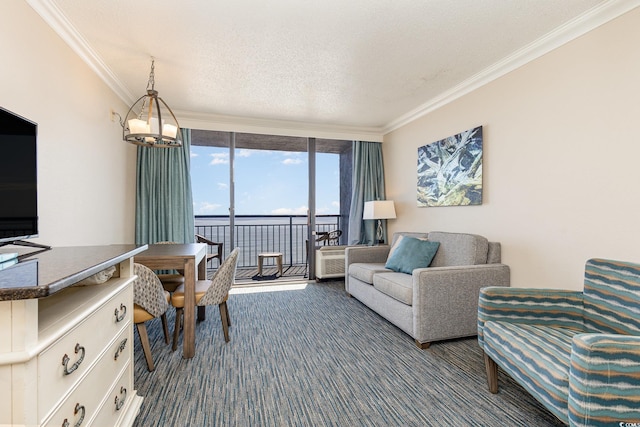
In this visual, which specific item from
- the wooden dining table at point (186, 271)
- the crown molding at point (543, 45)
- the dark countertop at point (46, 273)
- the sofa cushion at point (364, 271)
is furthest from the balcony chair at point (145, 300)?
the crown molding at point (543, 45)

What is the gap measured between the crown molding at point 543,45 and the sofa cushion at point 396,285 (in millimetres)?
2176

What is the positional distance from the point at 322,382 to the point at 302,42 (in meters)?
2.60

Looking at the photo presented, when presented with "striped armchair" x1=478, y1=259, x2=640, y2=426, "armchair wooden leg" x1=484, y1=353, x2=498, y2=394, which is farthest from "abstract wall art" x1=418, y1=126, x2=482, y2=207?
"armchair wooden leg" x1=484, y1=353, x2=498, y2=394

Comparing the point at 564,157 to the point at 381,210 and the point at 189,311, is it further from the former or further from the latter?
the point at 189,311

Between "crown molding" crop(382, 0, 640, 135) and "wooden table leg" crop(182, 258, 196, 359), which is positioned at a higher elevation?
"crown molding" crop(382, 0, 640, 135)

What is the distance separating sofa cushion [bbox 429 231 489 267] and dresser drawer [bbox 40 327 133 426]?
2739 millimetres

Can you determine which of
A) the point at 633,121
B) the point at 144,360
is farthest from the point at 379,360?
the point at 633,121

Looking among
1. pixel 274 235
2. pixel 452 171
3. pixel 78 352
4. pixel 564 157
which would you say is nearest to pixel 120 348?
pixel 78 352

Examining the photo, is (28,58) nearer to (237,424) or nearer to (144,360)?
(144,360)

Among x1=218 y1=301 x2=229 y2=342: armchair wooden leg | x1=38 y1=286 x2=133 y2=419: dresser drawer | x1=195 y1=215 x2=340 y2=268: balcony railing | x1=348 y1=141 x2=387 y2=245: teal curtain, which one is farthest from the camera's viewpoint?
x1=195 y1=215 x2=340 y2=268: balcony railing

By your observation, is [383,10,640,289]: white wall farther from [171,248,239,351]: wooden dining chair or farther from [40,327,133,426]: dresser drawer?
[40,327,133,426]: dresser drawer

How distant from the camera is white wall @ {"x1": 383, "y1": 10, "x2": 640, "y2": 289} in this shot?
1.94m

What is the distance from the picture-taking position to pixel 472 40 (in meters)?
2.40

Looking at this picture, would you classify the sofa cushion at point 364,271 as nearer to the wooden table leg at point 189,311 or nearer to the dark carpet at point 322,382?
the dark carpet at point 322,382
